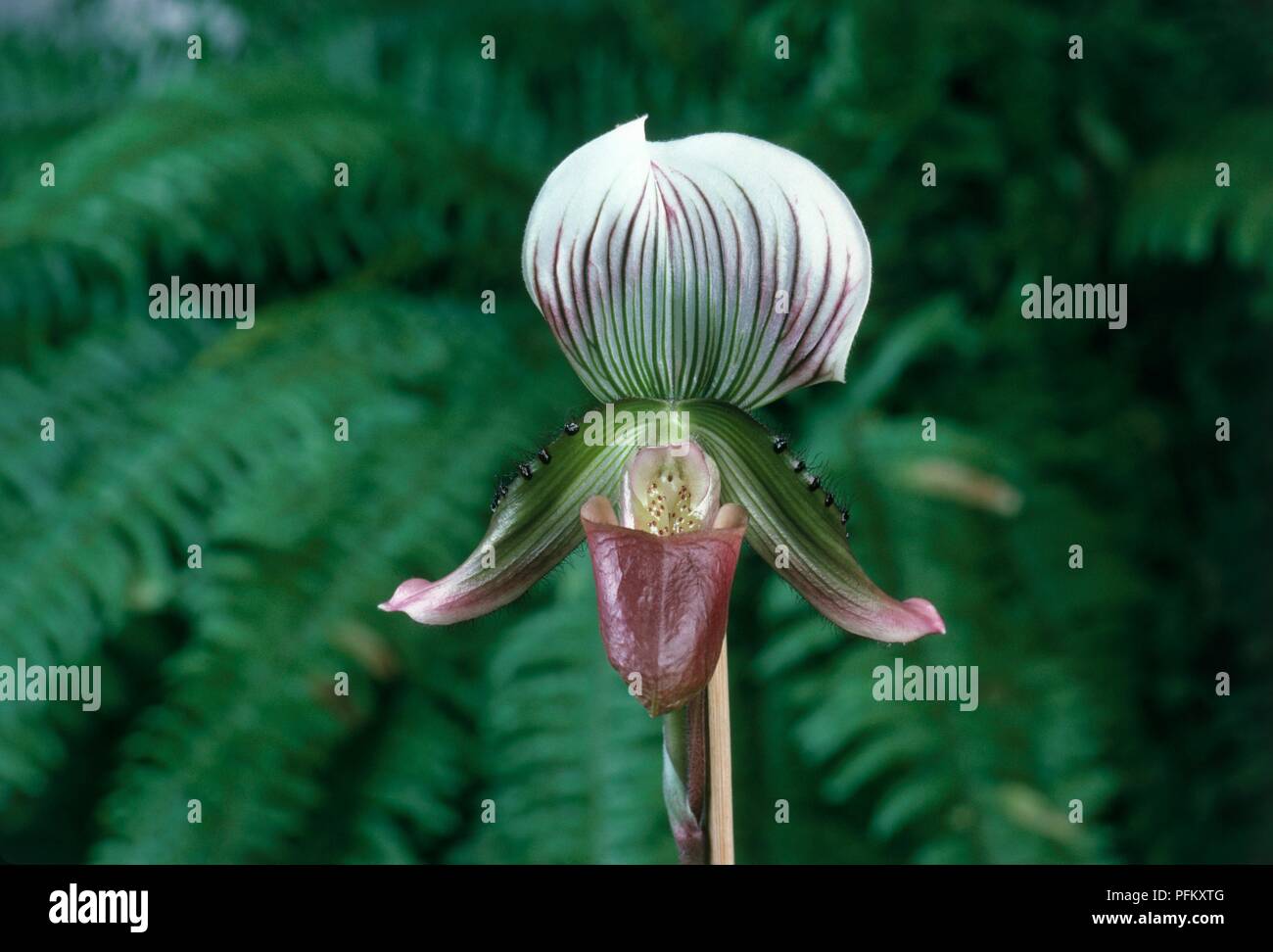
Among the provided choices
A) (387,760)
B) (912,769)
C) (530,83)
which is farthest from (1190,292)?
(387,760)

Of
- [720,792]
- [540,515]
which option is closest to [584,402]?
[540,515]

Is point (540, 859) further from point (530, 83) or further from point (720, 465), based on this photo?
point (530, 83)

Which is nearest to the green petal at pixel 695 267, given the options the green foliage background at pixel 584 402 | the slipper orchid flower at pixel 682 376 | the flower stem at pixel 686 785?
the slipper orchid flower at pixel 682 376

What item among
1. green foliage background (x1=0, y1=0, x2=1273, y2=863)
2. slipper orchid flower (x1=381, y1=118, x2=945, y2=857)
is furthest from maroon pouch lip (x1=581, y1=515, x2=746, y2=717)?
green foliage background (x1=0, y1=0, x2=1273, y2=863)

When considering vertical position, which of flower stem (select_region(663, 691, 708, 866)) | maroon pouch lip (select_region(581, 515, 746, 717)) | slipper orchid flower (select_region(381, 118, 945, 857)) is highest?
slipper orchid flower (select_region(381, 118, 945, 857))

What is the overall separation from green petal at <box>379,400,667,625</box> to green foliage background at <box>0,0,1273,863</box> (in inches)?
18.3

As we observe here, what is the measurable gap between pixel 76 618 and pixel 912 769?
649mm

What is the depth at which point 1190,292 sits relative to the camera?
3.89 feet

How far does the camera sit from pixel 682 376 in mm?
336

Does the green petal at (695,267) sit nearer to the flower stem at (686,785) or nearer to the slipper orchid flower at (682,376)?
the slipper orchid flower at (682,376)

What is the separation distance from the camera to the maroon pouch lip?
0.92ft

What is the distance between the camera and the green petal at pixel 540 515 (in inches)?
12.5

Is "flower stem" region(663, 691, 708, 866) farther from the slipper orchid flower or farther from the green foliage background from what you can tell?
the green foliage background
